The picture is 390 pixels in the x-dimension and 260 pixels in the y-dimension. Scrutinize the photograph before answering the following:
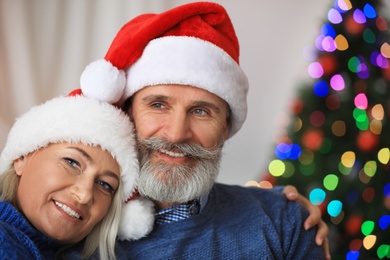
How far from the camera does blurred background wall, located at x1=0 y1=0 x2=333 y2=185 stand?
345 cm

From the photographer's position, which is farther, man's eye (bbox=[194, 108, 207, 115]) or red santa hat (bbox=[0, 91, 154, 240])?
man's eye (bbox=[194, 108, 207, 115])

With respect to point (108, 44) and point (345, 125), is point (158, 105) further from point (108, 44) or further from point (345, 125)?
point (108, 44)

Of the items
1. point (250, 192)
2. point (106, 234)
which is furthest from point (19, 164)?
point (250, 192)

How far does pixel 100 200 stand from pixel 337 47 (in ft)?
7.23

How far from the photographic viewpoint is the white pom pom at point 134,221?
5.98 ft

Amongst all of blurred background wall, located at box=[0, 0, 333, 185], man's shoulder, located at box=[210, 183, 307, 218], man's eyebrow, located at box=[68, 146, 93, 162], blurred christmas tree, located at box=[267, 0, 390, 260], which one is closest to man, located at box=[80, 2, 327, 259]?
man's shoulder, located at box=[210, 183, 307, 218]

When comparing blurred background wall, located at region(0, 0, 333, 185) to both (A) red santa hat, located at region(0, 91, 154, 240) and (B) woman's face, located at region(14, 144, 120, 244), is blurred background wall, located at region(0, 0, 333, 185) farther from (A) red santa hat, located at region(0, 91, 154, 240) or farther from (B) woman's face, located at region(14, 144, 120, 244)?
(B) woman's face, located at region(14, 144, 120, 244)

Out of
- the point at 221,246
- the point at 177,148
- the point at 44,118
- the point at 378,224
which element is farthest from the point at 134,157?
the point at 378,224

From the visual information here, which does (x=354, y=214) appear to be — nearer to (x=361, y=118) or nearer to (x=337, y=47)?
(x=361, y=118)

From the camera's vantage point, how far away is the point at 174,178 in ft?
6.23

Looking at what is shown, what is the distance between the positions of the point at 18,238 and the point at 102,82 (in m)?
0.56

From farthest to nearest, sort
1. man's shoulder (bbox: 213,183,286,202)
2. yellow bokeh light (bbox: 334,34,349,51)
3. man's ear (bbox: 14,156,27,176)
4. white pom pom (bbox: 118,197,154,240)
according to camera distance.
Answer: yellow bokeh light (bbox: 334,34,349,51) < man's shoulder (bbox: 213,183,286,202) < white pom pom (bbox: 118,197,154,240) < man's ear (bbox: 14,156,27,176)

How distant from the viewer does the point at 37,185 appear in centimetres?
159

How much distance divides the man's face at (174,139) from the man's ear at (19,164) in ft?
1.27
